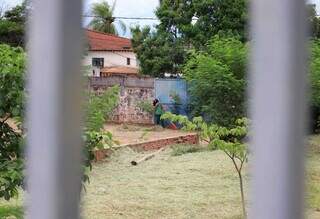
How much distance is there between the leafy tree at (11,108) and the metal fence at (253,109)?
100 inches

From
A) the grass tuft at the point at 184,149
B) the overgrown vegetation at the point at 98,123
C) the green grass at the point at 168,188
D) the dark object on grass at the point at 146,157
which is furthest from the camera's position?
the grass tuft at the point at 184,149

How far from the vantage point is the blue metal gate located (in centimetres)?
1798

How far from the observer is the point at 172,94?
18.2 m

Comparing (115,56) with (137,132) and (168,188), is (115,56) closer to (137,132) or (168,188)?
(137,132)

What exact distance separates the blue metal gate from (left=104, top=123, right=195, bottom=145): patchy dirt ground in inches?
38.7

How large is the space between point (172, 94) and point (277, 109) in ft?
57.5

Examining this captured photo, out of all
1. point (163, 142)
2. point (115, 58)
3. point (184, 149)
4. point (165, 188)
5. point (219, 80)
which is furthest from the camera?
point (115, 58)

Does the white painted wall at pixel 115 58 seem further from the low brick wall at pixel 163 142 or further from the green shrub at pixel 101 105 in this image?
the green shrub at pixel 101 105

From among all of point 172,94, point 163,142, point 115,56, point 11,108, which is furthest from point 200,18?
point 11,108

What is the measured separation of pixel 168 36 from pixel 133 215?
548 inches

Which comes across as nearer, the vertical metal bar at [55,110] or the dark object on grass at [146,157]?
the vertical metal bar at [55,110]

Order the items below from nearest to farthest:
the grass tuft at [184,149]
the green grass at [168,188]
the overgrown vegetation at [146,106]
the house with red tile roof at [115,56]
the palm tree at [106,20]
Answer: the green grass at [168,188] → the grass tuft at [184,149] → the overgrown vegetation at [146,106] → the palm tree at [106,20] → the house with red tile roof at [115,56]

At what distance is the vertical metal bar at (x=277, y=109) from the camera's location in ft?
2.35

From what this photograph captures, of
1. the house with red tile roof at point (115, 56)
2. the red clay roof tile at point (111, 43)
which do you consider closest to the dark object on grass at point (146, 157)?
the red clay roof tile at point (111, 43)
